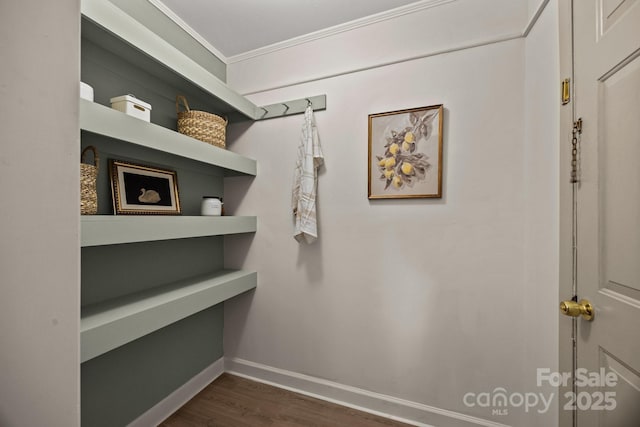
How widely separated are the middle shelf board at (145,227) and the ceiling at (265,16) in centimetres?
132

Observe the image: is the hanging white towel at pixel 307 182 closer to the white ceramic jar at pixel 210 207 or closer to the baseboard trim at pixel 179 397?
the white ceramic jar at pixel 210 207

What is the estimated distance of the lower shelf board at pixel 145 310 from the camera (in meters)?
1.10

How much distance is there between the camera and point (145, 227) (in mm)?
1322

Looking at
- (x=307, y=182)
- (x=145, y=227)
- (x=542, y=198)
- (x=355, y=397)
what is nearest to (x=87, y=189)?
(x=145, y=227)

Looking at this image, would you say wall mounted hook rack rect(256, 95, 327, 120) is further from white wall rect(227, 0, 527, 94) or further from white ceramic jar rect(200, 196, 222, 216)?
white ceramic jar rect(200, 196, 222, 216)

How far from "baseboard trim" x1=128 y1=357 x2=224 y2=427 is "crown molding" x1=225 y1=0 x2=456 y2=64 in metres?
2.44

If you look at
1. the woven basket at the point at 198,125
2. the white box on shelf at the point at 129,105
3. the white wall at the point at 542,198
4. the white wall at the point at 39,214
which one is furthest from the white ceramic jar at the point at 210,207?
the white wall at the point at 542,198

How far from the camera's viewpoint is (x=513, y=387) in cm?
150

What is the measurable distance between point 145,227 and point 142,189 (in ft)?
1.16

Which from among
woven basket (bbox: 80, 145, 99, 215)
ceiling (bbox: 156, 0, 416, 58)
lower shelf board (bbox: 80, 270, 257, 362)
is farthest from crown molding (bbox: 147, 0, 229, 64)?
lower shelf board (bbox: 80, 270, 257, 362)

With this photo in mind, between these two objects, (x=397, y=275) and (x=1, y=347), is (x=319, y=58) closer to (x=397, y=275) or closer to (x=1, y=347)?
(x=397, y=275)

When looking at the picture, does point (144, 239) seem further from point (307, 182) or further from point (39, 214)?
point (307, 182)

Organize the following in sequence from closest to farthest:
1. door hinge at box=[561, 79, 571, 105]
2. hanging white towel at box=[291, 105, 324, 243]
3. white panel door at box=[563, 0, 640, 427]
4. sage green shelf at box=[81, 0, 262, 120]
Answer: white panel door at box=[563, 0, 640, 427] < door hinge at box=[561, 79, 571, 105] < sage green shelf at box=[81, 0, 262, 120] < hanging white towel at box=[291, 105, 324, 243]

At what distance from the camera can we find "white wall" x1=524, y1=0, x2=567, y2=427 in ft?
3.88
